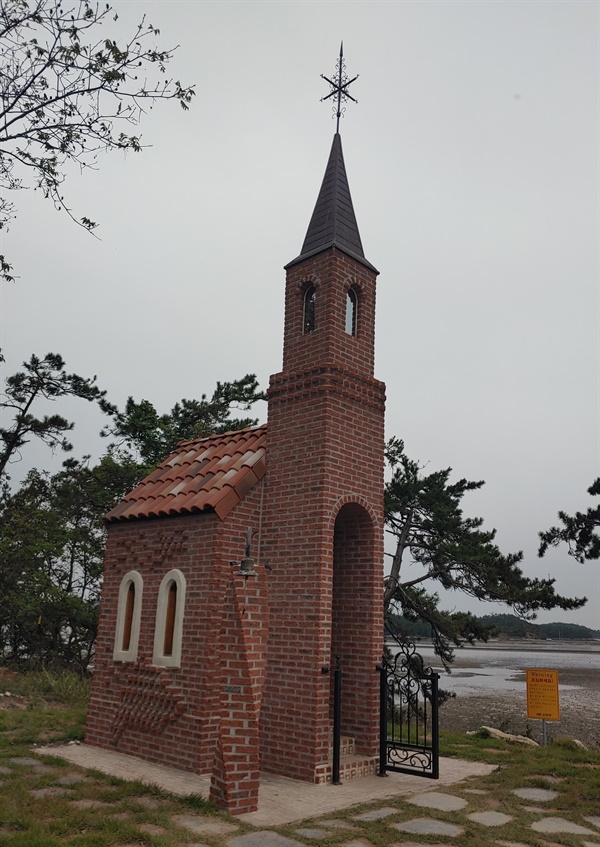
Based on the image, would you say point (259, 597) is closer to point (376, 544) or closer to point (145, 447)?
point (376, 544)

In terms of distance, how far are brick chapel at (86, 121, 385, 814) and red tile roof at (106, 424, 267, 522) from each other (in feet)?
0.11

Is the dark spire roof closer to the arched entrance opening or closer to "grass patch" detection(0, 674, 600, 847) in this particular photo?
the arched entrance opening

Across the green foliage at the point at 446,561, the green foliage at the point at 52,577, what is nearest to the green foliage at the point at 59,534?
the green foliage at the point at 52,577

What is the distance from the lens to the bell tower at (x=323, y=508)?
832cm

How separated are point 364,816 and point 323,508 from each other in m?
3.42

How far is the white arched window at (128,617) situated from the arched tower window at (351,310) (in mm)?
4661

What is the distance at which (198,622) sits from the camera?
27.9 feet

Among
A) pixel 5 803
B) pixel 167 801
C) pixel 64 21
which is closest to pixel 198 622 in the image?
pixel 167 801

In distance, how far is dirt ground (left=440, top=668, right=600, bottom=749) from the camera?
19809 mm

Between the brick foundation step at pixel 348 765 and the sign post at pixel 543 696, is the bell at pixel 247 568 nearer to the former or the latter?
the brick foundation step at pixel 348 765

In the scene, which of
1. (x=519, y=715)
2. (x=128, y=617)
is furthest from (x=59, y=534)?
(x=519, y=715)

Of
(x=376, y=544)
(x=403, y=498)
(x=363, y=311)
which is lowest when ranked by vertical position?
(x=376, y=544)

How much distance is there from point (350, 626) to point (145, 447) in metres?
11.3

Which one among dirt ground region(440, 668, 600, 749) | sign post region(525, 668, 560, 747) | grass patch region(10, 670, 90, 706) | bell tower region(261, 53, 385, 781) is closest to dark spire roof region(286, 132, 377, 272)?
bell tower region(261, 53, 385, 781)
